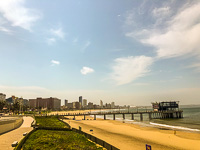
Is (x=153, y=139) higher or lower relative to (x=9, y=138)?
lower

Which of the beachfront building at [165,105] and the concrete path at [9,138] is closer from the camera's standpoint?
the concrete path at [9,138]

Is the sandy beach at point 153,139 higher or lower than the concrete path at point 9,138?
lower

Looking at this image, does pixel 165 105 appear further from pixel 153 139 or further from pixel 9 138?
pixel 9 138

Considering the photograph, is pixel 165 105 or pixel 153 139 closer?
pixel 153 139

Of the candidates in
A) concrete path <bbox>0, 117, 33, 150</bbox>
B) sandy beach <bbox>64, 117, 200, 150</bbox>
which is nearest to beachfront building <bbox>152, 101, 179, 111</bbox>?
sandy beach <bbox>64, 117, 200, 150</bbox>

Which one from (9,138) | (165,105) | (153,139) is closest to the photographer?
(9,138)

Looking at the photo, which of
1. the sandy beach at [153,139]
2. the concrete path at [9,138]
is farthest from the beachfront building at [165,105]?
the concrete path at [9,138]

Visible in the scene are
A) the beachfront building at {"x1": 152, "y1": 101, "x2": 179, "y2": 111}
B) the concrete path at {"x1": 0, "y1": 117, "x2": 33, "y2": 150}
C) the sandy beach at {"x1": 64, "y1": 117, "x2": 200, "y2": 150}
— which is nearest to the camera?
the concrete path at {"x1": 0, "y1": 117, "x2": 33, "y2": 150}

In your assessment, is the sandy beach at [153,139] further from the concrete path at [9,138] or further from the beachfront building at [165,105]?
the beachfront building at [165,105]

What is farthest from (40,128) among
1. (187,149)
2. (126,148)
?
(187,149)

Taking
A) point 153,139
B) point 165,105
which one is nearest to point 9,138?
point 153,139

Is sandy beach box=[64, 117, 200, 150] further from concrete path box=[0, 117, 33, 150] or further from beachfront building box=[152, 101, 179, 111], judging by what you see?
beachfront building box=[152, 101, 179, 111]

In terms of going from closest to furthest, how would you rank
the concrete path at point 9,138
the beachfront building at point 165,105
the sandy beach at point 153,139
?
1. the concrete path at point 9,138
2. the sandy beach at point 153,139
3. the beachfront building at point 165,105

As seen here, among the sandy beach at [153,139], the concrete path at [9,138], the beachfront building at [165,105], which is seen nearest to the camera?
the concrete path at [9,138]
